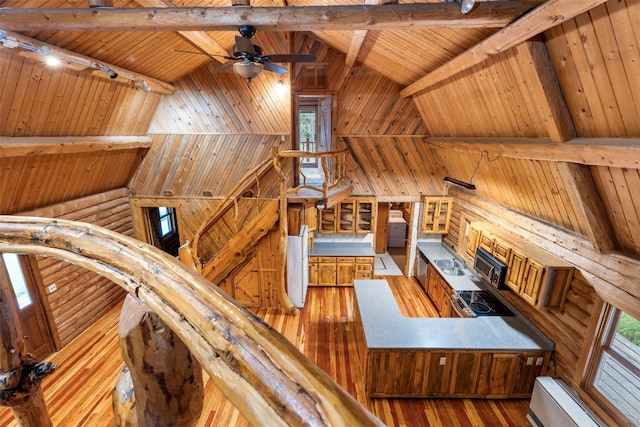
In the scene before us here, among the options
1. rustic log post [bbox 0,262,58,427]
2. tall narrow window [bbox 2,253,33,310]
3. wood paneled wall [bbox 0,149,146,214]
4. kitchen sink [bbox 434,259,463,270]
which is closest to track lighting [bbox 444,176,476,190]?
kitchen sink [bbox 434,259,463,270]

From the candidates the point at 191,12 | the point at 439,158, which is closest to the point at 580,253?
the point at 439,158

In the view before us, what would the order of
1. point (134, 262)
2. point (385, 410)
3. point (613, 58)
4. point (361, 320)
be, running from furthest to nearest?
point (361, 320) → point (385, 410) → point (613, 58) → point (134, 262)

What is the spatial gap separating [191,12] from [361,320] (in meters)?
4.48

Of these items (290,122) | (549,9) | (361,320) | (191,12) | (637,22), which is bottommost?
(361,320)

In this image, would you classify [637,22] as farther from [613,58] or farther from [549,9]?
[549,9]

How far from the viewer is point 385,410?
4234 millimetres

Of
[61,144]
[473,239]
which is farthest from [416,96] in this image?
[61,144]

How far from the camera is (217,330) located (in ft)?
1.82

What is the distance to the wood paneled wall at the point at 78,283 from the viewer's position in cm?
525

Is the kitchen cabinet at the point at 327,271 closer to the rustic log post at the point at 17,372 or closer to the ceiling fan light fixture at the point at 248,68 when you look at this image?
the ceiling fan light fixture at the point at 248,68

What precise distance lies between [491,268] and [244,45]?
4.80 m

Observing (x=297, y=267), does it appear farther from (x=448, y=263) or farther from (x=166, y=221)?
(x=166, y=221)

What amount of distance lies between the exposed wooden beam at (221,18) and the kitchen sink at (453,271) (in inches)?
193

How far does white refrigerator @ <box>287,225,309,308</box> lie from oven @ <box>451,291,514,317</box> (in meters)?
2.96
